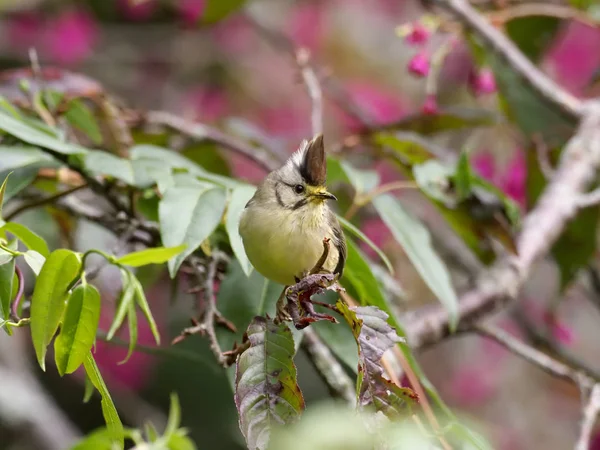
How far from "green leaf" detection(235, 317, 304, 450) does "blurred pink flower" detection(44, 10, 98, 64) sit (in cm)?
240

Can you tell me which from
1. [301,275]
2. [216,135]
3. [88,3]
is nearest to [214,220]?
[301,275]

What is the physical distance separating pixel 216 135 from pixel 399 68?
2.27 m

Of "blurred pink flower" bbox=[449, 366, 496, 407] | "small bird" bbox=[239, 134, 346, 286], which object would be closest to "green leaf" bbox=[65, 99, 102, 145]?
"small bird" bbox=[239, 134, 346, 286]

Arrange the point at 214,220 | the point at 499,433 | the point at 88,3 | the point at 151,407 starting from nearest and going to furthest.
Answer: the point at 214,220 < the point at 151,407 < the point at 499,433 < the point at 88,3

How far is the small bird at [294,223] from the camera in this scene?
34.2 inches

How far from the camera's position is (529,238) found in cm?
134

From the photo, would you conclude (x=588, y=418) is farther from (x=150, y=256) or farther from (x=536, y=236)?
(x=150, y=256)

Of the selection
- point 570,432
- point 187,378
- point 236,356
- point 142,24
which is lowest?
point 570,432

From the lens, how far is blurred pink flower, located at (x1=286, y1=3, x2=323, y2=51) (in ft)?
10.9

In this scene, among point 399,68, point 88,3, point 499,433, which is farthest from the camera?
point 399,68

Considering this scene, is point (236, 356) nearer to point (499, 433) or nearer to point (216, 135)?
point (216, 135)

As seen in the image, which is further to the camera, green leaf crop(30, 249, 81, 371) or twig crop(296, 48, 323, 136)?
twig crop(296, 48, 323, 136)

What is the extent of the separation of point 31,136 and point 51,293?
0.37 metres

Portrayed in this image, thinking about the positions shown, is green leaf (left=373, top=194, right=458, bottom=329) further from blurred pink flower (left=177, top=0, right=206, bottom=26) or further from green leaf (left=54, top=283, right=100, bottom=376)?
blurred pink flower (left=177, top=0, right=206, bottom=26)
